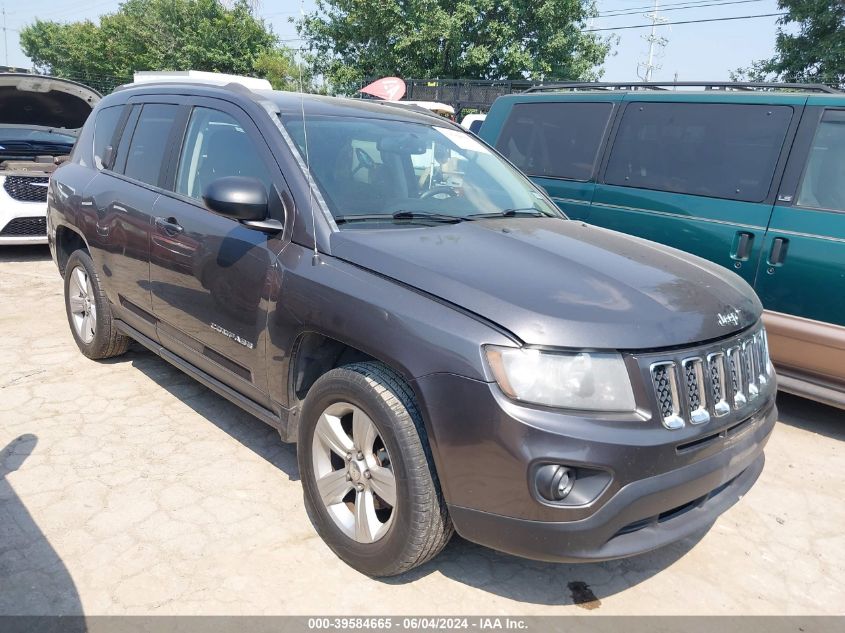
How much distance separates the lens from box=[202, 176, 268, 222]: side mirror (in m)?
2.79

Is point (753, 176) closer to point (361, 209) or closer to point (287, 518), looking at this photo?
point (361, 209)

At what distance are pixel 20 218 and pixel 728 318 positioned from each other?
7807 millimetres

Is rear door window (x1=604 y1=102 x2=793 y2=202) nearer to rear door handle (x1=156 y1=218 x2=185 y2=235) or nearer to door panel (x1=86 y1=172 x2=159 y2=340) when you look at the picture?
rear door handle (x1=156 y1=218 x2=185 y2=235)

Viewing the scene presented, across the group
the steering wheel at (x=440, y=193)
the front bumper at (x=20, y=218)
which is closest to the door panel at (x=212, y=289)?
the steering wheel at (x=440, y=193)

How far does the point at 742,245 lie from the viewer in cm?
446

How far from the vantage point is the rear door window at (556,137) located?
17.5 feet

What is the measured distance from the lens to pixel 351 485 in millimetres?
2684

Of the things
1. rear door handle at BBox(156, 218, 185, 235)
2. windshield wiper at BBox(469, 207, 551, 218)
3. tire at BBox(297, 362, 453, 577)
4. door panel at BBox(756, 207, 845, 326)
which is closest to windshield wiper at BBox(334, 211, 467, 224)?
windshield wiper at BBox(469, 207, 551, 218)

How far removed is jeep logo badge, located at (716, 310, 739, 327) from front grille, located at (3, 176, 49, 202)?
7768 millimetres

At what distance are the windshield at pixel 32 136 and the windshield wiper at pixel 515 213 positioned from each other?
786cm

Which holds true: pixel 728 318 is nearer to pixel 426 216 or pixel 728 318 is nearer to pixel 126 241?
pixel 426 216

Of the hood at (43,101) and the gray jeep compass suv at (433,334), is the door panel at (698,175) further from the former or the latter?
the hood at (43,101)

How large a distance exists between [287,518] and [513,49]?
2405 centimetres

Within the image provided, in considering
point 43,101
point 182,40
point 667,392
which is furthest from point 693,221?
point 182,40
